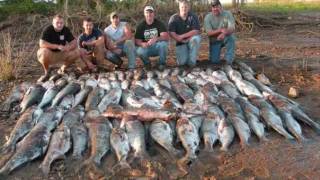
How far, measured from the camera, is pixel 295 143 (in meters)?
6.31

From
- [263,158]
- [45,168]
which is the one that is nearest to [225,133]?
[263,158]

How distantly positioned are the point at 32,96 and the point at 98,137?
7.34 feet

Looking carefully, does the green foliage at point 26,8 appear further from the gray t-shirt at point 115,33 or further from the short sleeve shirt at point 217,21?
the short sleeve shirt at point 217,21

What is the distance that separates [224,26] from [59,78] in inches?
137

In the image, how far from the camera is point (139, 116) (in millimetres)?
6758

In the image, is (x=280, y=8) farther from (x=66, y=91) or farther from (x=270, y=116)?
(x=270, y=116)

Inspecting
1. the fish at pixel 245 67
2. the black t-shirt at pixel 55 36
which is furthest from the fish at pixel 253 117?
the black t-shirt at pixel 55 36

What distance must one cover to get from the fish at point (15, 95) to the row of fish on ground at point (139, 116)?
17 mm

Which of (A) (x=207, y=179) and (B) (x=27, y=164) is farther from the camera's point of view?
(B) (x=27, y=164)

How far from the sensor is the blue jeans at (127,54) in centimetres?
970

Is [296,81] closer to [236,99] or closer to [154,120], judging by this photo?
[236,99]

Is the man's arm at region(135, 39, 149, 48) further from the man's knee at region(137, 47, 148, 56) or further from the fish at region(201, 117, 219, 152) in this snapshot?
the fish at region(201, 117, 219, 152)

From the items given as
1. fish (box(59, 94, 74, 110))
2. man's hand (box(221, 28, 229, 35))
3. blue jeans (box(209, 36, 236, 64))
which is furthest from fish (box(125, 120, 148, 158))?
blue jeans (box(209, 36, 236, 64))

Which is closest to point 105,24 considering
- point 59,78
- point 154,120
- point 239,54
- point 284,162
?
point 239,54
